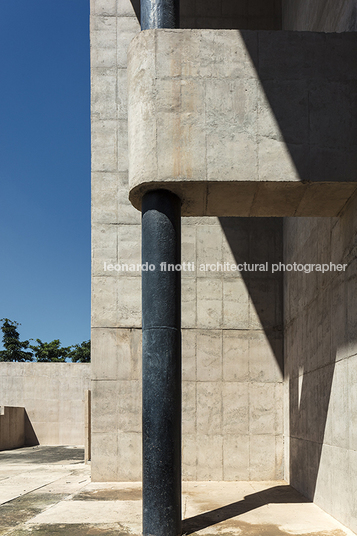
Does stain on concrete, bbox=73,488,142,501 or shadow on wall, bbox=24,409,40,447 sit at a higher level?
stain on concrete, bbox=73,488,142,501

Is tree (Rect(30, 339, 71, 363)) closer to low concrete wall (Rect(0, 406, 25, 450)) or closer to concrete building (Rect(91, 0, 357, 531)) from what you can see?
low concrete wall (Rect(0, 406, 25, 450))

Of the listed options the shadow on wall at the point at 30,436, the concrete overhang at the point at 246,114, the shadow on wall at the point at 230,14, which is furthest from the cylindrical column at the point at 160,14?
the shadow on wall at the point at 30,436

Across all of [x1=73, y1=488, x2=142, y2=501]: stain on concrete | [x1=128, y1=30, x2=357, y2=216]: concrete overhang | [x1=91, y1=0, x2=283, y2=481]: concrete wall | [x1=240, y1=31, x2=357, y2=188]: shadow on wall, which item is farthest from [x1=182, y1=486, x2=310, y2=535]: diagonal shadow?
[x1=240, y1=31, x2=357, y2=188]: shadow on wall

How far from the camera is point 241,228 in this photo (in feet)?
46.9

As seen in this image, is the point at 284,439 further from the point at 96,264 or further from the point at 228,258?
the point at 96,264

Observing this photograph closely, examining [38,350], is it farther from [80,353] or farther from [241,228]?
[241,228]

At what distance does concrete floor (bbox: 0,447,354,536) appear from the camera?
8336mm

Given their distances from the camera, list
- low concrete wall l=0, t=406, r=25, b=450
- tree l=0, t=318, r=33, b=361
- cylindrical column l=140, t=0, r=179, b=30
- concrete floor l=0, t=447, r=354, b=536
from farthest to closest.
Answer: tree l=0, t=318, r=33, b=361
low concrete wall l=0, t=406, r=25, b=450
cylindrical column l=140, t=0, r=179, b=30
concrete floor l=0, t=447, r=354, b=536

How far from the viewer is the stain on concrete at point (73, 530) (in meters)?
8.12

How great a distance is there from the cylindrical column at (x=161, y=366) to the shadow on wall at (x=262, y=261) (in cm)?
585

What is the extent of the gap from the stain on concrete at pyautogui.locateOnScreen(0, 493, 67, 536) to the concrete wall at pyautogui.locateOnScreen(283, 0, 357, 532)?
536 centimetres

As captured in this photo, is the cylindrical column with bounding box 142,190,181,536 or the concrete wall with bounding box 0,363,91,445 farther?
the concrete wall with bounding box 0,363,91,445

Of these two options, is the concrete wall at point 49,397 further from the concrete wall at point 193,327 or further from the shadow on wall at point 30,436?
the concrete wall at point 193,327

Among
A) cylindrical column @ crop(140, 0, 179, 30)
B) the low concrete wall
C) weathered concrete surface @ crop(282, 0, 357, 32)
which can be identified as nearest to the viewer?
weathered concrete surface @ crop(282, 0, 357, 32)
